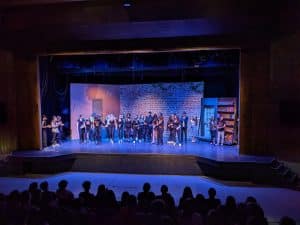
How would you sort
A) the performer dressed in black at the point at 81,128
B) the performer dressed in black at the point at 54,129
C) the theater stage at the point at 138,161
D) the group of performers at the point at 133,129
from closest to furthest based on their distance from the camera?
the theater stage at the point at 138,161 → the performer dressed in black at the point at 54,129 → the group of performers at the point at 133,129 → the performer dressed in black at the point at 81,128

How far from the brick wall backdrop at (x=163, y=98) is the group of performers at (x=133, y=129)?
3.57 ft

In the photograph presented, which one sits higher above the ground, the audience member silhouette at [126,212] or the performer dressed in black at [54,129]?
the performer dressed in black at [54,129]

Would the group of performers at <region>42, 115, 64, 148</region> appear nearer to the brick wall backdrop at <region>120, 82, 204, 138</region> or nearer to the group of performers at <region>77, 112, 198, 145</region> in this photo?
the group of performers at <region>77, 112, 198, 145</region>

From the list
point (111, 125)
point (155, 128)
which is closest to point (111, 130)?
point (111, 125)

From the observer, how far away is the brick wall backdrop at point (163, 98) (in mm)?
18891

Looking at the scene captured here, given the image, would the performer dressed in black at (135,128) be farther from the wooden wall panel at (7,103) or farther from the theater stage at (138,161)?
the wooden wall panel at (7,103)

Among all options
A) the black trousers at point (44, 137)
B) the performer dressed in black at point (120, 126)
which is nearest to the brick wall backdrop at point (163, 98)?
the performer dressed in black at point (120, 126)

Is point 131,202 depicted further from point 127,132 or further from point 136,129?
point 127,132

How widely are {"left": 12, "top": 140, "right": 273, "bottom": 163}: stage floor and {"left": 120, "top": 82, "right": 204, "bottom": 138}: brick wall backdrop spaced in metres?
2.65

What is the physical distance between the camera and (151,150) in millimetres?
14555

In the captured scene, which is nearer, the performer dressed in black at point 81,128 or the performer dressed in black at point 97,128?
the performer dressed in black at point 97,128

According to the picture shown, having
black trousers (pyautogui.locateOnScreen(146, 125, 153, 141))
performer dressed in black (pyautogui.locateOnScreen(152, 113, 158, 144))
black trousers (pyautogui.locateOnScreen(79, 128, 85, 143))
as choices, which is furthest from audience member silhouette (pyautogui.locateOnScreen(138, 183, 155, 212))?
black trousers (pyautogui.locateOnScreen(79, 128, 85, 143))

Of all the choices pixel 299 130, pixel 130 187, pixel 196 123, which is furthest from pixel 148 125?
pixel 299 130

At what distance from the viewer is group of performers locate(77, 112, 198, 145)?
16625mm
